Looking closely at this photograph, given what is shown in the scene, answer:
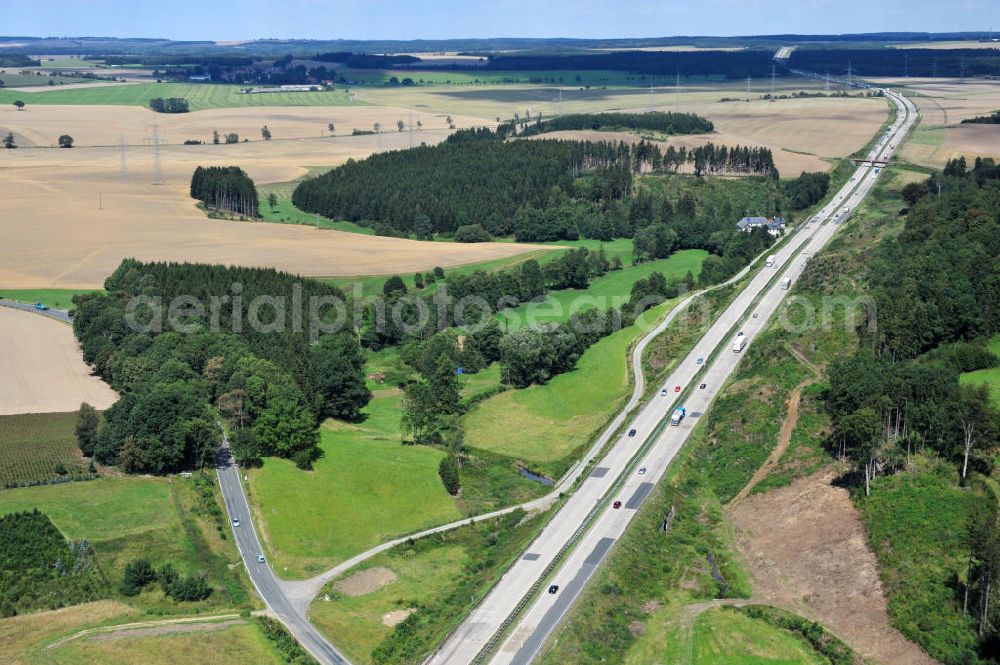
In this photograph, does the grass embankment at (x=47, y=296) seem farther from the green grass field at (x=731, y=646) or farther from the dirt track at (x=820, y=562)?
the green grass field at (x=731, y=646)

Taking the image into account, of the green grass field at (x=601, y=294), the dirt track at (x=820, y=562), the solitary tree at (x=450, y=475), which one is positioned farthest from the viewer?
the green grass field at (x=601, y=294)

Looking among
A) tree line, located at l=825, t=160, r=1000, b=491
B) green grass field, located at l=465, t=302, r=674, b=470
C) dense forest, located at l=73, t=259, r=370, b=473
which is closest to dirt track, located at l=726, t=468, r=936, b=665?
tree line, located at l=825, t=160, r=1000, b=491

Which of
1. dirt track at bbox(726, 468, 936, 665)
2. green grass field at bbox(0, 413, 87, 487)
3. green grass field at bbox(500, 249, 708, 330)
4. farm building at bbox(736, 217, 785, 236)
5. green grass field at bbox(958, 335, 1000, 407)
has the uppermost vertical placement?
farm building at bbox(736, 217, 785, 236)

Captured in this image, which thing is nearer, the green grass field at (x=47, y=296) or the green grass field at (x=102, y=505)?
the green grass field at (x=102, y=505)

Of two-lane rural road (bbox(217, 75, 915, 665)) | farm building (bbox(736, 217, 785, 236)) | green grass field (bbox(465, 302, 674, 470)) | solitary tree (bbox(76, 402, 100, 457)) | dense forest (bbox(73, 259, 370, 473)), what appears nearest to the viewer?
two-lane rural road (bbox(217, 75, 915, 665))

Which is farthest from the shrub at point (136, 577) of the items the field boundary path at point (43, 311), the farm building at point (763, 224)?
the farm building at point (763, 224)

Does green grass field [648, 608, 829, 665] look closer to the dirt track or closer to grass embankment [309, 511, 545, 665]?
the dirt track

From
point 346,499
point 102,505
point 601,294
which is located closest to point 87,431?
point 102,505
